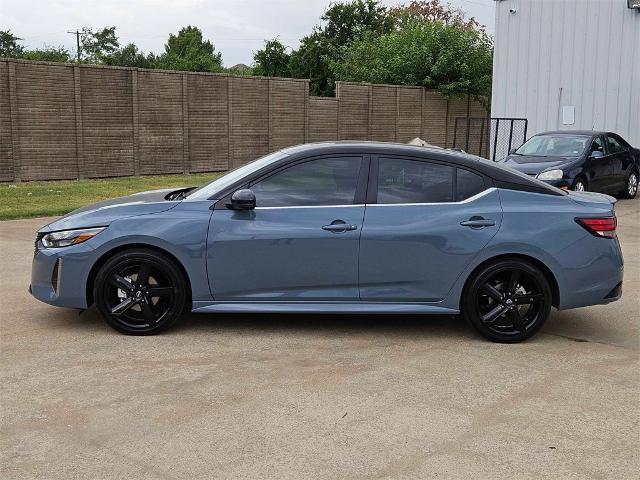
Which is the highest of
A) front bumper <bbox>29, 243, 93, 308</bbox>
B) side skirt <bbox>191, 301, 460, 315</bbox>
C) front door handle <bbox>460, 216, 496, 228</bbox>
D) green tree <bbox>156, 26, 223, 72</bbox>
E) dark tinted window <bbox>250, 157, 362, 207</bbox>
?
green tree <bbox>156, 26, 223, 72</bbox>

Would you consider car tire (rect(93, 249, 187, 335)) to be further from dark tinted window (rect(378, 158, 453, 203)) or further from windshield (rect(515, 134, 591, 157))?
windshield (rect(515, 134, 591, 157))

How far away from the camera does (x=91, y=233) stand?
5.78m

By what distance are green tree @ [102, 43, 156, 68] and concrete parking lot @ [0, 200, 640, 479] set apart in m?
46.9

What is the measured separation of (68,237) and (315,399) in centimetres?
240

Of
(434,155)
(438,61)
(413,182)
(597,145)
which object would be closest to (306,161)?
(413,182)

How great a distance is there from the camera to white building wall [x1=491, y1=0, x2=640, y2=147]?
2069 cm

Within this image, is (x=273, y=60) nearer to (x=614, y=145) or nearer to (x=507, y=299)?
(x=614, y=145)

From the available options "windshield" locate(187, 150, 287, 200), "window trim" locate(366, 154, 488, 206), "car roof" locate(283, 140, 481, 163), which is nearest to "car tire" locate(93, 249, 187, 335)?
"windshield" locate(187, 150, 287, 200)

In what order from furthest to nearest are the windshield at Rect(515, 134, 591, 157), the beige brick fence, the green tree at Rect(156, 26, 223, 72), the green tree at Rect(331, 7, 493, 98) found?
the green tree at Rect(156, 26, 223, 72) < the green tree at Rect(331, 7, 493, 98) < the beige brick fence < the windshield at Rect(515, 134, 591, 157)

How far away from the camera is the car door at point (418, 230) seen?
578cm

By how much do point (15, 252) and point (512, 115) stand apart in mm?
17275

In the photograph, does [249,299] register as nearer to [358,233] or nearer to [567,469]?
[358,233]

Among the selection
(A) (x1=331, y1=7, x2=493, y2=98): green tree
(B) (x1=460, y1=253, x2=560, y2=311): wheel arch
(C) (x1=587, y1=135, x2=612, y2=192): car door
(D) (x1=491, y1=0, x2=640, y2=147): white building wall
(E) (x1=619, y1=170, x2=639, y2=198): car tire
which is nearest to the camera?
(B) (x1=460, y1=253, x2=560, y2=311): wheel arch

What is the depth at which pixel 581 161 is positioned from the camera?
49.3ft
